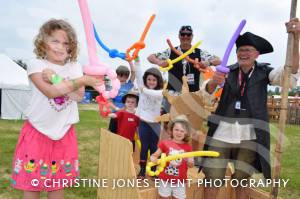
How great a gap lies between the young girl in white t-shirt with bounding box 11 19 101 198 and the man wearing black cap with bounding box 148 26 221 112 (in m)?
1.52

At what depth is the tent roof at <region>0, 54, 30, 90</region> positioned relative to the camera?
11.6 metres

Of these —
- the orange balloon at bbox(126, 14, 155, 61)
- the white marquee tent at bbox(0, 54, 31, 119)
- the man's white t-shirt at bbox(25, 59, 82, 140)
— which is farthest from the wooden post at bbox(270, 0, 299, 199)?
the white marquee tent at bbox(0, 54, 31, 119)

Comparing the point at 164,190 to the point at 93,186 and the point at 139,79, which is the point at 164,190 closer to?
the point at 139,79

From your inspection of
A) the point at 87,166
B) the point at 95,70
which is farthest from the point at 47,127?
the point at 87,166

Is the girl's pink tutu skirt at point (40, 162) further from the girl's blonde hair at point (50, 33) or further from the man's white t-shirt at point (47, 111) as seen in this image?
the girl's blonde hair at point (50, 33)

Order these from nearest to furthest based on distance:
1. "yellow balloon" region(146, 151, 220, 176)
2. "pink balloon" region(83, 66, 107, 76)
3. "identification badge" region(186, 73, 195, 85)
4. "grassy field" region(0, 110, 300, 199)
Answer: "pink balloon" region(83, 66, 107, 76)
"yellow balloon" region(146, 151, 220, 176)
"identification badge" region(186, 73, 195, 85)
"grassy field" region(0, 110, 300, 199)

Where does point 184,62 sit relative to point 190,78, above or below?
above

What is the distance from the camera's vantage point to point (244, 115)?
2398 mm

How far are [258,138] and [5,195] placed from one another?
270cm

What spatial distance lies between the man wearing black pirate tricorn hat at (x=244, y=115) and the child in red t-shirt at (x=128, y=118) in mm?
1071

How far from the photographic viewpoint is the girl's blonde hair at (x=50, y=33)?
1771 mm

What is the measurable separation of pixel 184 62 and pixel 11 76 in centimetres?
1034

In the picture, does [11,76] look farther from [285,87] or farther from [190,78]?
[285,87]

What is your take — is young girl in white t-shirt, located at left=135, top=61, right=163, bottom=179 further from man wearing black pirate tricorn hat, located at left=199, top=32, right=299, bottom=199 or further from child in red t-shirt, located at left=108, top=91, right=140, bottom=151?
man wearing black pirate tricorn hat, located at left=199, top=32, right=299, bottom=199
